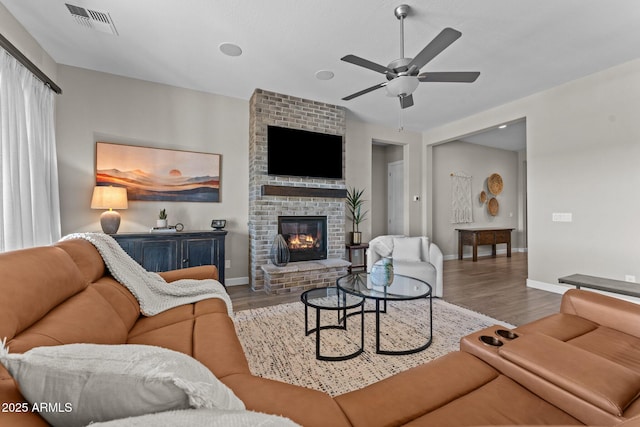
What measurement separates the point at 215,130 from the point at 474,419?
169 inches

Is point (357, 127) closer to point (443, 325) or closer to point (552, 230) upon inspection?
point (552, 230)

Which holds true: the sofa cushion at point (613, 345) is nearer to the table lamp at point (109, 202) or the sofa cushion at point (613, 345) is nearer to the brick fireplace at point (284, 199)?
the brick fireplace at point (284, 199)

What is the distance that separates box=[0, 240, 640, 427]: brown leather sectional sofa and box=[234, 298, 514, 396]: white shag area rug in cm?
68

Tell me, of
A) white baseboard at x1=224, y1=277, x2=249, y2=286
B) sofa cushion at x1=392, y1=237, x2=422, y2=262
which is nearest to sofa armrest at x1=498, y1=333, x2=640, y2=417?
sofa cushion at x1=392, y1=237, x2=422, y2=262

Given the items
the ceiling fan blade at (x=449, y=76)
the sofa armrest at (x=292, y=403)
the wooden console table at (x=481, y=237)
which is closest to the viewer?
the sofa armrest at (x=292, y=403)

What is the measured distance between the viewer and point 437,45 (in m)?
2.00

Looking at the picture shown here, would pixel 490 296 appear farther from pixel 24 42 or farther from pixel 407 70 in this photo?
pixel 24 42

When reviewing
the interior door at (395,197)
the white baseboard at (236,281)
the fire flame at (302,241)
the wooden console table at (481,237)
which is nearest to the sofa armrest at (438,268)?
the fire flame at (302,241)

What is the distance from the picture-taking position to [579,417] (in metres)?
0.89

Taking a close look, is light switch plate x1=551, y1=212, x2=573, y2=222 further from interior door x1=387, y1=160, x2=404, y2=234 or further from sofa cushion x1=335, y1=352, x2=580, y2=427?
sofa cushion x1=335, y1=352, x2=580, y2=427

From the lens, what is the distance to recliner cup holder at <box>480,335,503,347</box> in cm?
126

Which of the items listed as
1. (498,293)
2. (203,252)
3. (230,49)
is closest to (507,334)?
(498,293)

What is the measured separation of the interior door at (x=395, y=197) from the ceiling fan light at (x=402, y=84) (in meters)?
4.14

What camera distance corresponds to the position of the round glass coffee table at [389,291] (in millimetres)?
2068
